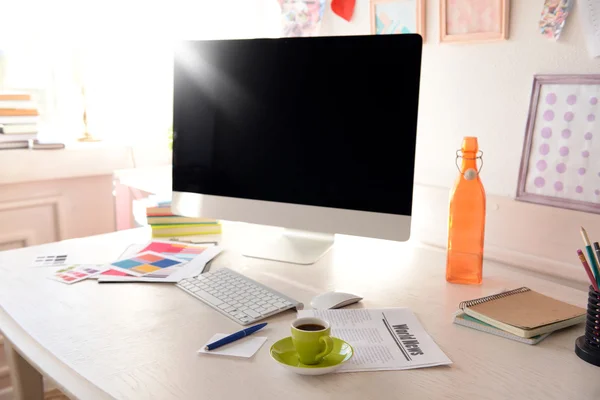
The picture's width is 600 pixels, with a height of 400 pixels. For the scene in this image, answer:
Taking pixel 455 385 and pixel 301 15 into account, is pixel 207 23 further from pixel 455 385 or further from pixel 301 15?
pixel 455 385

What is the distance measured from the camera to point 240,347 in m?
0.92

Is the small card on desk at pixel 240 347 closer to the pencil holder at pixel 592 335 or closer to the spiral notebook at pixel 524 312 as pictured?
the spiral notebook at pixel 524 312

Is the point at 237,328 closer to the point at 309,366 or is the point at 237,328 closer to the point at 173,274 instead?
the point at 309,366

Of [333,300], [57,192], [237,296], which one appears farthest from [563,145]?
[57,192]

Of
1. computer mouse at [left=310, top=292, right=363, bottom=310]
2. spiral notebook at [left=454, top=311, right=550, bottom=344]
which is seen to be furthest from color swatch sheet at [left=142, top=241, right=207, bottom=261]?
spiral notebook at [left=454, top=311, right=550, bottom=344]

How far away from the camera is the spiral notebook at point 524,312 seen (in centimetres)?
95

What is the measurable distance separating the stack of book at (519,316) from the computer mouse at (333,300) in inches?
7.7

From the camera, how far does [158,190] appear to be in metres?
1.89

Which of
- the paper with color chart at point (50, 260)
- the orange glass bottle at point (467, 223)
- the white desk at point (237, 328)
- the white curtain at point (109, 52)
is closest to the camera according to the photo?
the white desk at point (237, 328)

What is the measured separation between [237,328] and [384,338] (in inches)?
10.0

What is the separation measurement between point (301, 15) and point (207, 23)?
2.18 feet

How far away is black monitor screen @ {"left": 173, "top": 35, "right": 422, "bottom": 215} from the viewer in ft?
3.98

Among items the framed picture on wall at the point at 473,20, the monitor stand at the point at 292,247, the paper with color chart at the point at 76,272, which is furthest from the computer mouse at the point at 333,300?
the framed picture on wall at the point at 473,20

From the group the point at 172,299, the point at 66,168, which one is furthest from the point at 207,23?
the point at 172,299
